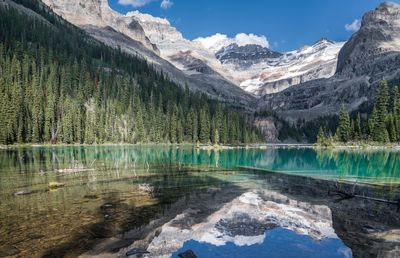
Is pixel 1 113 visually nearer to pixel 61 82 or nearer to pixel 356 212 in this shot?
pixel 61 82

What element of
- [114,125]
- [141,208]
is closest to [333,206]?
[141,208]

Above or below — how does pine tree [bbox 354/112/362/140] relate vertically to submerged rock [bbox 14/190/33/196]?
above

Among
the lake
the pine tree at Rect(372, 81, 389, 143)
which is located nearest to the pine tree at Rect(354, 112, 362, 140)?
the pine tree at Rect(372, 81, 389, 143)

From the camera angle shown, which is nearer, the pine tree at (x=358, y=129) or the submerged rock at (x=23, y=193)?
the submerged rock at (x=23, y=193)

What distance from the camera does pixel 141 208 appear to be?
3469 cm

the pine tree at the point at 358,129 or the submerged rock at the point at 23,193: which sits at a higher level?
the pine tree at the point at 358,129

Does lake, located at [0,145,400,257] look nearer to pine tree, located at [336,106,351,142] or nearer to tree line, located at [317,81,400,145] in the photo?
tree line, located at [317,81,400,145]

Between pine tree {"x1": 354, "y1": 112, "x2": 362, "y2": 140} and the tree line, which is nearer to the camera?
the tree line

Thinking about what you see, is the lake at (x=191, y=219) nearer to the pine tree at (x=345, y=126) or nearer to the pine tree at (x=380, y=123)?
the pine tree at (x=380, y=123)

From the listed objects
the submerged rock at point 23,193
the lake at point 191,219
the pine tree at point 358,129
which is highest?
the pine tree at point 358,129

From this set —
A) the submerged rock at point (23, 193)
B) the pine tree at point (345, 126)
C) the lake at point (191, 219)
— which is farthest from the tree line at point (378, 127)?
the submerged rock at point (23, 193)

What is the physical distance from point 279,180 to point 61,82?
16375cm

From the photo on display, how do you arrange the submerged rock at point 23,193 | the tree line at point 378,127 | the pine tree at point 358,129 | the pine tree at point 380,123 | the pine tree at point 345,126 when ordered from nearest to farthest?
the submerged rock at point 23,193, the pine tree at point 380,123, the tree line at point 378,127, the pine tree at point 358,129, the pine tree at point 345,126

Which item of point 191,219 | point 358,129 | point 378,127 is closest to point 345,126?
point 358,129
